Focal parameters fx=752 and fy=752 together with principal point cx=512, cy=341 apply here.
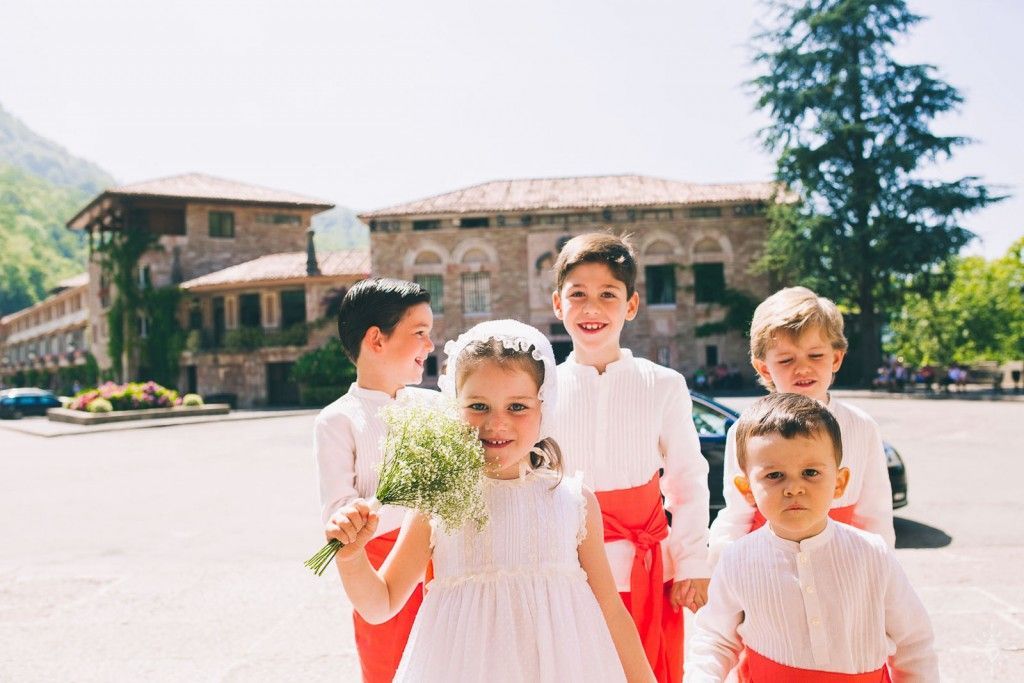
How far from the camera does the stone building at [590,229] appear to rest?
32.8 m

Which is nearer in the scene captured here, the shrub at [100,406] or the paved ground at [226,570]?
the paved ground at [226,570]

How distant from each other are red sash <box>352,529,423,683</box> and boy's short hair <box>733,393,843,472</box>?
1125 mm

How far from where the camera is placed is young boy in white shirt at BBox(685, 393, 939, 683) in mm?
1942

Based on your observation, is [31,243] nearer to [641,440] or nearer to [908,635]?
[641,440]

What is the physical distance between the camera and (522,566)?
1.90 meters

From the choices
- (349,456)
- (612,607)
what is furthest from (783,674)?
(349,456)

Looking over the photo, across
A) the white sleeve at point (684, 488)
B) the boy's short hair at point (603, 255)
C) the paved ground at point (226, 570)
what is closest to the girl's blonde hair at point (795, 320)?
the white sleeve at point (684, 488)

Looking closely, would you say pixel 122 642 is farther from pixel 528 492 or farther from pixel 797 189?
pixel 797 189

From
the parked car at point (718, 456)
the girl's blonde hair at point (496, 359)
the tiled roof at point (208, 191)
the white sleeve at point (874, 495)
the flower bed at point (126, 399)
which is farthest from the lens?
the tiled roof at point (208, 191)

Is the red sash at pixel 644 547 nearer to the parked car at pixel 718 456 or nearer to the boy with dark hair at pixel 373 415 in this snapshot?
the boy with dark hair at pixel 373 415

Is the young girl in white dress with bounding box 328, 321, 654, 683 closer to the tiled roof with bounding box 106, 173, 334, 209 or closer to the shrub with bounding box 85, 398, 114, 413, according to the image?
the shrub with bounding box 85, 398, 114, 413

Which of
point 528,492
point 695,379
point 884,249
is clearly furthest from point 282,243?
point 528,492

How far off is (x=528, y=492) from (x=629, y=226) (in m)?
31.1

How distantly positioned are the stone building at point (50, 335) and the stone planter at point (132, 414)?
77.8 feet
